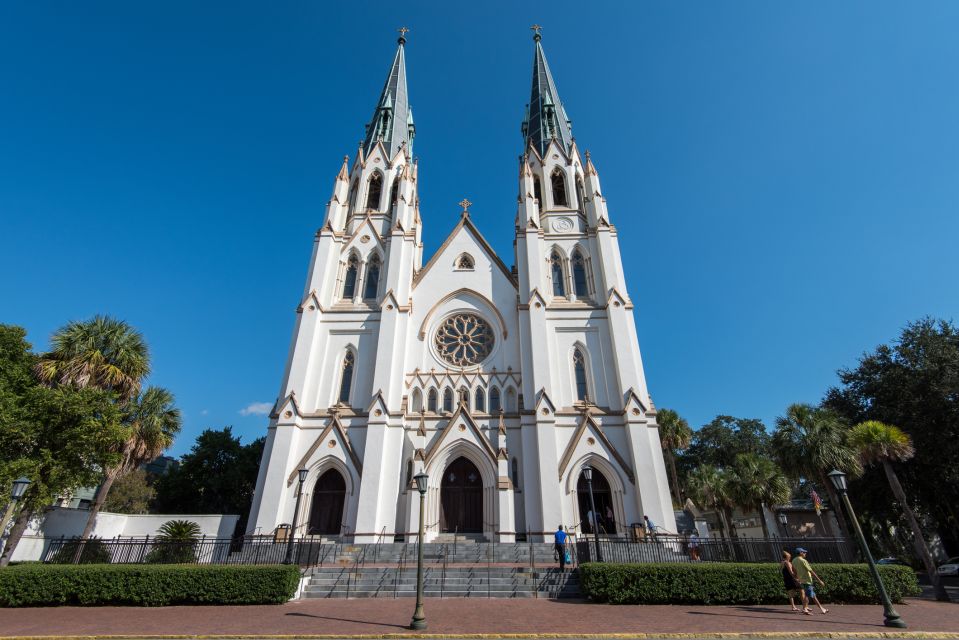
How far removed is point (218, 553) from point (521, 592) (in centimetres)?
1234

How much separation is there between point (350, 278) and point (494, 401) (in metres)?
11.2

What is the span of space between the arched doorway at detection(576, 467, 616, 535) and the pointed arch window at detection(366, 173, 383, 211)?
21092mm

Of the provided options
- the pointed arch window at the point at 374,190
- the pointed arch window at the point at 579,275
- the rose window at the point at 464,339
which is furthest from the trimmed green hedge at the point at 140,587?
the pointed arch window at the point at 374,190

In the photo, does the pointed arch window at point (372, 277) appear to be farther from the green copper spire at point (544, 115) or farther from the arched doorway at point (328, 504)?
the green copper spire at point (544, 115)

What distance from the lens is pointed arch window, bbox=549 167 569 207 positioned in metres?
29.3

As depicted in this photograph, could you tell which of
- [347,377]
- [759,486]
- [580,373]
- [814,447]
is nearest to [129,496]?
[347,377]

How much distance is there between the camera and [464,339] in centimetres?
2441

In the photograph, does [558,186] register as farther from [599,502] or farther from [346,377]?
[599,502]

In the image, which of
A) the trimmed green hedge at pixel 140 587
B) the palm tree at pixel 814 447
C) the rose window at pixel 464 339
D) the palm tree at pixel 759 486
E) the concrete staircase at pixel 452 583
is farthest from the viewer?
the rose window at pixel 464 339

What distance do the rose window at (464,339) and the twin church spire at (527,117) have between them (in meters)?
14.0

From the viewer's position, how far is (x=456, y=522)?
20250 mm

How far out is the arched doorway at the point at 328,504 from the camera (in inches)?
789

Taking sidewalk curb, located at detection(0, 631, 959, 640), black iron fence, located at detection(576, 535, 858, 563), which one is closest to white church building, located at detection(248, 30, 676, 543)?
black iron fence, located at detection(576, 535, 858, 563)

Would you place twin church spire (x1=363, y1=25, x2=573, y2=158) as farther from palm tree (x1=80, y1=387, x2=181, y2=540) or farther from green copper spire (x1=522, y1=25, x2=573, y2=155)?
palm tree (x1=80, y1=387, x2=181, y2=540)
